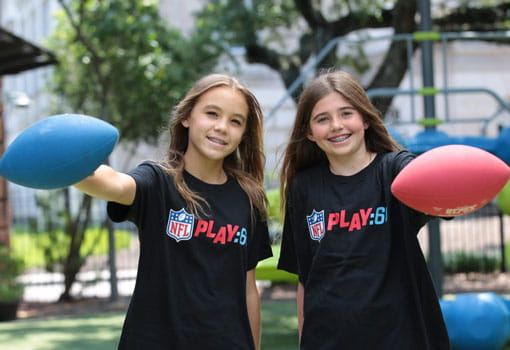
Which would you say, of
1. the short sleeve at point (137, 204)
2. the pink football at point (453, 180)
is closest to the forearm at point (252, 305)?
A: the short sleeve at point (137, 204)

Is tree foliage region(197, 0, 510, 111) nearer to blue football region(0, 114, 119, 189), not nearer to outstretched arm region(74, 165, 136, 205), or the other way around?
outstretched arm region(74, 165, 136, 205)

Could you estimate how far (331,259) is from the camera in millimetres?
2311

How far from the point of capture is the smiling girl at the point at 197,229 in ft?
7.44

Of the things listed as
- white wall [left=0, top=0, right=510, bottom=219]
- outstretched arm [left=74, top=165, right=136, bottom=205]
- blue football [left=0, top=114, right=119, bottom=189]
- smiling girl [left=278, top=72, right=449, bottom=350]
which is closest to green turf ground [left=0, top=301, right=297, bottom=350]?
smiling girl [left=278, top=72, right=449, bottom=350]

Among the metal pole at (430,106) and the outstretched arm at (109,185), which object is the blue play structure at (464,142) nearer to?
the metal pole at (430,106)

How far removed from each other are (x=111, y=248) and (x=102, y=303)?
0.73 m

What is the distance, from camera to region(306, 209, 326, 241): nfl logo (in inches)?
93.2

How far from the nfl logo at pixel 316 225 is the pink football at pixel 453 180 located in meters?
0.41

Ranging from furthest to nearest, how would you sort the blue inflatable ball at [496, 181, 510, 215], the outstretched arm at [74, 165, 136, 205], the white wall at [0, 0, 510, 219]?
the white wall at [0, 0, 510, 219], the blue inflatable ball at [496, 181, 510, 215], the outstretched arm at [74, 165, 136, 205]

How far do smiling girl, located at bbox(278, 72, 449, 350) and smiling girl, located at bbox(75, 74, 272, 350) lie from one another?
213 millimetres

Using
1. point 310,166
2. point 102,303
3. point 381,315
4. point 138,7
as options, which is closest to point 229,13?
point 138,7

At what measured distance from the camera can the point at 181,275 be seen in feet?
7.55

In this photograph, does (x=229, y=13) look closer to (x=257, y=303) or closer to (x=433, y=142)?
(x=433, y=142)

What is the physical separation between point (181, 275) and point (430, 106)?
4.06 m
